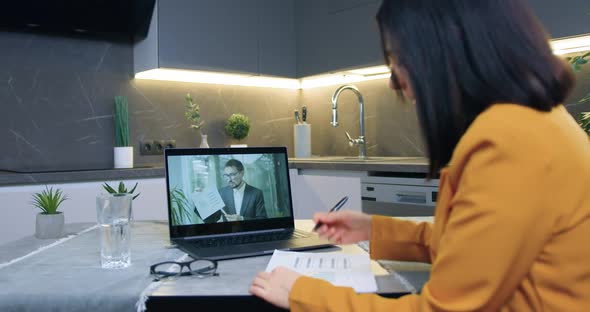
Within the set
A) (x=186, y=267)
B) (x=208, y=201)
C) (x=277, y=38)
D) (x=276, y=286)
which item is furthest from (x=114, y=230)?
(x=277, y=38)

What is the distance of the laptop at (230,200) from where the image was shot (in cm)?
133

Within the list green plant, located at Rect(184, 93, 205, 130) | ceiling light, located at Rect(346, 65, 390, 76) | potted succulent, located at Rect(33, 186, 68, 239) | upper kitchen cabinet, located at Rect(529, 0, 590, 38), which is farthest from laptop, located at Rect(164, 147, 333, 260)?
green plant, located at Rect(184, 93, 205, 130)

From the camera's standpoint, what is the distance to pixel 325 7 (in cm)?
335

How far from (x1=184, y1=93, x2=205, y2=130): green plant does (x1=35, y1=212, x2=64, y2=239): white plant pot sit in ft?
6.41

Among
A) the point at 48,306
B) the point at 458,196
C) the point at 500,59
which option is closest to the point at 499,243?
the point at 458,196

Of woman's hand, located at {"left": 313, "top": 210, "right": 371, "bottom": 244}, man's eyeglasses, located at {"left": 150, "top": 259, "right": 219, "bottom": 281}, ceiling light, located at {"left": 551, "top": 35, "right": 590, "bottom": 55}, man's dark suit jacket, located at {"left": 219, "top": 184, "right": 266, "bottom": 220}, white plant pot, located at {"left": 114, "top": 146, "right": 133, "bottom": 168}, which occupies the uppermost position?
ceiling light, located at {"left": 551, "top": 35, "right": 590, "bottom": 55}

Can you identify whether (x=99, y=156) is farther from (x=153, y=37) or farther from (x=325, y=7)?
(x=325, y=7)

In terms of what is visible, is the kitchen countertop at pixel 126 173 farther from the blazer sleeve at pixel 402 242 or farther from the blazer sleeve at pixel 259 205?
the blazer sleeve at pixel 402 242

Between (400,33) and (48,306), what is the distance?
73 centimetres

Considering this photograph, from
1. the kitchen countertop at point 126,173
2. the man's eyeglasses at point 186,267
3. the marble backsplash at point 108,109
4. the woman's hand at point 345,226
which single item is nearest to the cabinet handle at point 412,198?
the kitchen countertop at point 126,173

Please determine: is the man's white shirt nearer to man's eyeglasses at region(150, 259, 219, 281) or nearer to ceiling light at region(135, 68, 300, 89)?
man's eyeglasses at region(150, 259, 219, 281)

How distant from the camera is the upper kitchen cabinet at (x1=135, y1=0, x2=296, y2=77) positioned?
9.57ft

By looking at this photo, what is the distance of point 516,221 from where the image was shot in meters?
0.62

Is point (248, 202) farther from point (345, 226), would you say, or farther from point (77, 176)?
point (77, 176)
